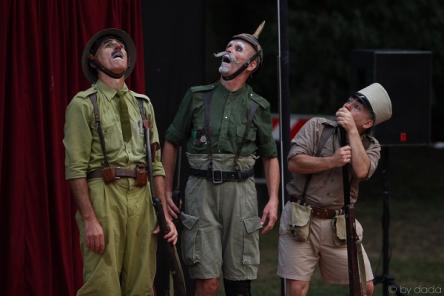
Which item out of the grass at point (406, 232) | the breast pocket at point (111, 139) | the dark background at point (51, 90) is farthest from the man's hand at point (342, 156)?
the grass at point (406, 232)

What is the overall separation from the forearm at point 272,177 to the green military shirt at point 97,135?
788 millimetres

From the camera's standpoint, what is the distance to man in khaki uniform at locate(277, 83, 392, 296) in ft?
21.0

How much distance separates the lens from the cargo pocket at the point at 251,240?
630 centimetres

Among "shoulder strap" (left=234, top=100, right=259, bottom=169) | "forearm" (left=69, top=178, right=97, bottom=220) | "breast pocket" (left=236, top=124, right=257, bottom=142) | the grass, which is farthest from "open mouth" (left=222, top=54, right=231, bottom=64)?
the grass

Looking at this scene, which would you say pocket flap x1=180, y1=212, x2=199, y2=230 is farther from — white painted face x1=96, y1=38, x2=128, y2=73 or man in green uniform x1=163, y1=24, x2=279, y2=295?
white painted face x1=96, y1=38, x2=128, y2=73

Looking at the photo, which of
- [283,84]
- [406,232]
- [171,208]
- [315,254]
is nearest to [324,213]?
[315,254]

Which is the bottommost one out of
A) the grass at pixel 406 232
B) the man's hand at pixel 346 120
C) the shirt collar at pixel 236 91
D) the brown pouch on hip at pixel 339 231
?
the grass at pixel 406 232

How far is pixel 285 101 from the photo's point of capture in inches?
281

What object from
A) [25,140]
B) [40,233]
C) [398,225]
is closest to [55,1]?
[25,140]

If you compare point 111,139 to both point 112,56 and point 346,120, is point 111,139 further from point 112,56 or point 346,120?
point 346,120

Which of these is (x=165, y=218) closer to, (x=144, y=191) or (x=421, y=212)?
(x=144, y=191)

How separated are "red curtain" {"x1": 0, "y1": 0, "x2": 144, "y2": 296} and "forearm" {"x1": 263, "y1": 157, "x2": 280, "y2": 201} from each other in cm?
135

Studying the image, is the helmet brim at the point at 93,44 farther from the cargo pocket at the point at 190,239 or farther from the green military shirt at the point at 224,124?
the cargo pocket at the point at 190,239

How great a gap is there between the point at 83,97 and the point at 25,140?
1094mm
